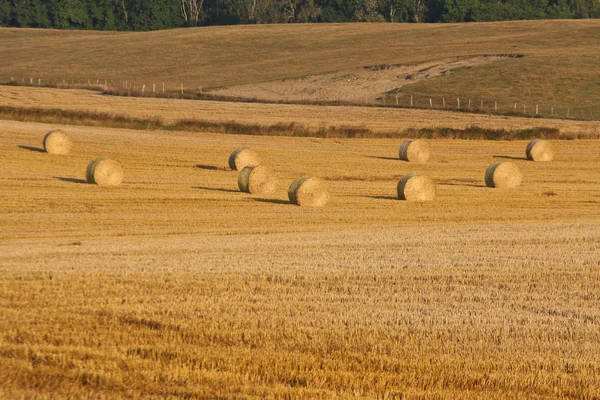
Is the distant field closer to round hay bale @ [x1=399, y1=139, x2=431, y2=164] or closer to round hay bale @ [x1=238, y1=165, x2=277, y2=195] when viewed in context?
round hay bale @ [x1=399, y1=139, x2=431, y2=164]

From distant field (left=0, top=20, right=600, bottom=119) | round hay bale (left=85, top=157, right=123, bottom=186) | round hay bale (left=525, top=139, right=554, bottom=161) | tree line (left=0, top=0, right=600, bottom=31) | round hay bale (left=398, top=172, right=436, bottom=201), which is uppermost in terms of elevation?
tree line (left=0, top=0, right=600, bottom=31)

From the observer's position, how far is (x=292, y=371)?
8883 millimetres

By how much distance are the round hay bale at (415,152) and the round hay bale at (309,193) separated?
35.6 feet

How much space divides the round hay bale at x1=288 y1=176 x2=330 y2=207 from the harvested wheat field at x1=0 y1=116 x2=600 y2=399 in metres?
0.44

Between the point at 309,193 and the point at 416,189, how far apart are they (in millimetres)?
2862

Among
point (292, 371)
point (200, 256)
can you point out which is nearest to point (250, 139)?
point (200, 256)

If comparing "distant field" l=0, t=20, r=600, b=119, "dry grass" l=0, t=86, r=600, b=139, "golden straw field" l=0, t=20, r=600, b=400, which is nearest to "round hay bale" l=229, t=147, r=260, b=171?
"golden straw field" l=0, t=20, r=600, b=400

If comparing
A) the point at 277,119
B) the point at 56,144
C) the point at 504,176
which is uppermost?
the point at 56,144

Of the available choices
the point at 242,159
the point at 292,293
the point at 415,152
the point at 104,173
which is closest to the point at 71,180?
the point at 104,173

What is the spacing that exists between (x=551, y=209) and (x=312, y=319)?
48.1 ft

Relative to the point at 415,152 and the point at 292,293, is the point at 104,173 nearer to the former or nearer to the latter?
the point at 415,152

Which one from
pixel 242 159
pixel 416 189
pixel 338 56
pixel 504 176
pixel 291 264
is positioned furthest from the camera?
pixel 338 56

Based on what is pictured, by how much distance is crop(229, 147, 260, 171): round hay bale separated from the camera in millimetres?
30438

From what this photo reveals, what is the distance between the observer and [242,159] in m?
30.5
